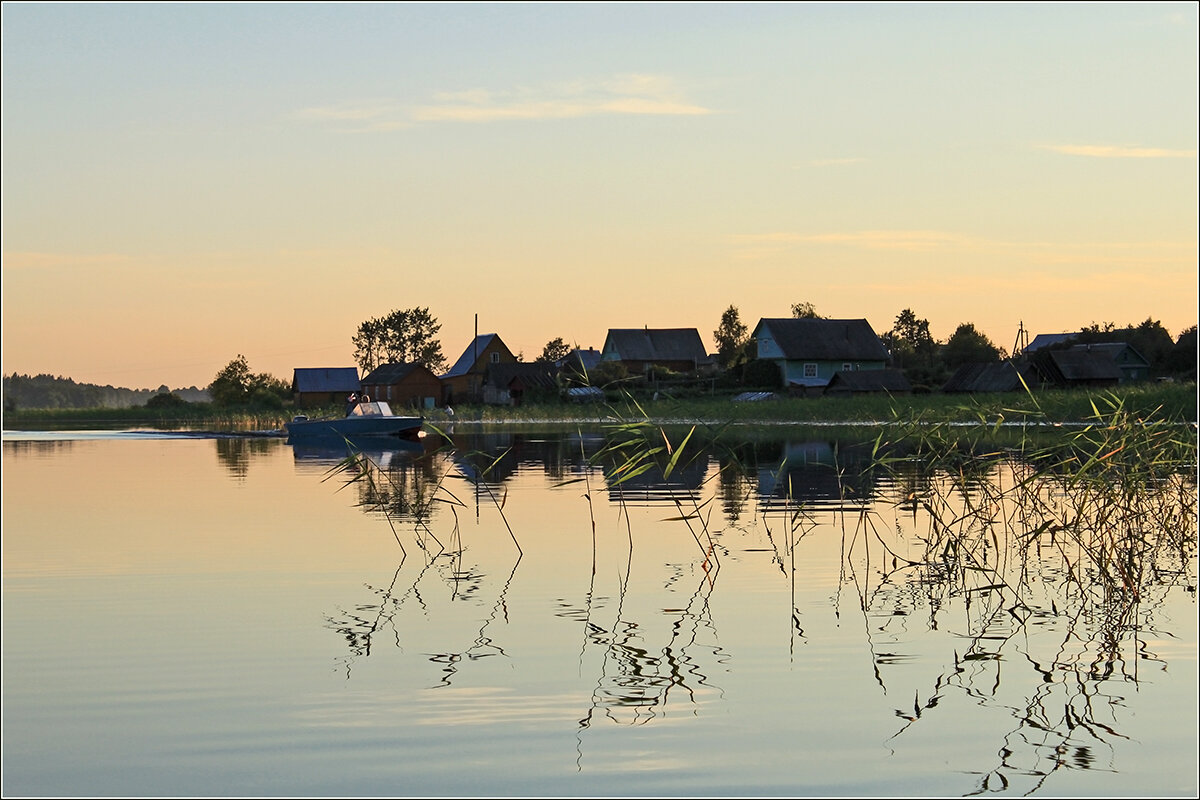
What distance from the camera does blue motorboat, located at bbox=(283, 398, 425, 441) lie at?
58688 millimetres

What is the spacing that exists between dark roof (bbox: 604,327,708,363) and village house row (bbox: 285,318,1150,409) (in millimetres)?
93

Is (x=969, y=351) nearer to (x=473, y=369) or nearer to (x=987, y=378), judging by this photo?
(x=987, y=378)

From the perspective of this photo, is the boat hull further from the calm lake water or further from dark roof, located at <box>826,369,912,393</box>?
the calm lake water

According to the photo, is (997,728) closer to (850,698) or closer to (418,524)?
(850,698)

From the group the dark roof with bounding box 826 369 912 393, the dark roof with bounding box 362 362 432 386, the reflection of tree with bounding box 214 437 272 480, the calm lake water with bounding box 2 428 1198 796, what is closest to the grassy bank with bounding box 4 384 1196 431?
the dark roof with bounding box 826 369 912 393

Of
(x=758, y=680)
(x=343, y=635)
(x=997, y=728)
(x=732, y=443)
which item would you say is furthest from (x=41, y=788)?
(x=732, y=443)

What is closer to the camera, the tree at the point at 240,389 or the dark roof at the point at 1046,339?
the tree at the point at 240,389

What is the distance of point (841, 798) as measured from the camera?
23.4 feet

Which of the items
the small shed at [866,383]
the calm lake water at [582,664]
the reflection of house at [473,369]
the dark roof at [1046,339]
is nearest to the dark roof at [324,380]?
the reflection of house at [473,369]

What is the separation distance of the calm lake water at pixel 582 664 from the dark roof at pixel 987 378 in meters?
63.7

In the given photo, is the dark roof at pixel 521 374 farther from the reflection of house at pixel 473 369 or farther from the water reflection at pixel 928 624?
the water reflection at pixel 928 624

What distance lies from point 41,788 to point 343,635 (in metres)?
4.14

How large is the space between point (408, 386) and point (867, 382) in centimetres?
4487

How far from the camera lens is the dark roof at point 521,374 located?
4291 inches
